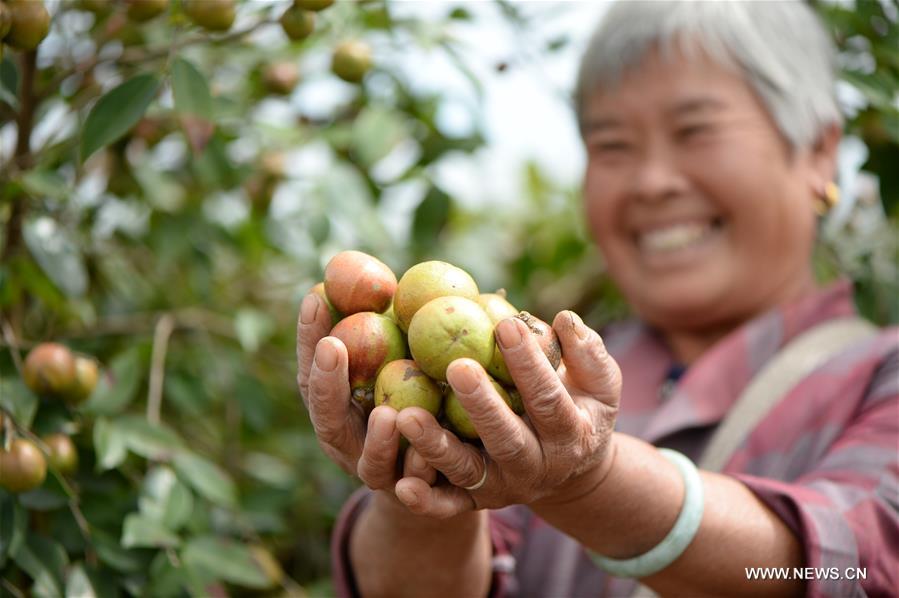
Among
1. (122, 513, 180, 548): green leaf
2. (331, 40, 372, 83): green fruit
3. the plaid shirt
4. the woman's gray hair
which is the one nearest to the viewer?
the plaid shirt

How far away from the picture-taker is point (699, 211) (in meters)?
2.07

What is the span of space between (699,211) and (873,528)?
2.74ft

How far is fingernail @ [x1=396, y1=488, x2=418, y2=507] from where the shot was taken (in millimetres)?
1045

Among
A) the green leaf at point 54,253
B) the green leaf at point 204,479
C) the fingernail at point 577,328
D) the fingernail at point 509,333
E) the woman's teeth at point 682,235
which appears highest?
the fingernail at point 509,333

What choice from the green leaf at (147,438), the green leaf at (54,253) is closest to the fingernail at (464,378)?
the green leaf at (147,438)

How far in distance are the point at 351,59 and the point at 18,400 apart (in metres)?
0.88

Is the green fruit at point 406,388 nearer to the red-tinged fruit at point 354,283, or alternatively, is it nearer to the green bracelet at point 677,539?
the red-tinged fruit at point 354,283

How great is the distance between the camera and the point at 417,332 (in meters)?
1.07

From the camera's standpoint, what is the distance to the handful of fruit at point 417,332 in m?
1.05

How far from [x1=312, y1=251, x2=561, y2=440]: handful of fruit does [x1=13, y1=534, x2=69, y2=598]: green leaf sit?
683mm

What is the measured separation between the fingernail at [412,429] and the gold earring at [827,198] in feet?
4.93

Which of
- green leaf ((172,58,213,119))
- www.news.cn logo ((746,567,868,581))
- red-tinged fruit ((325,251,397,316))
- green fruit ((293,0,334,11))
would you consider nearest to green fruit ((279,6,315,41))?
green fruit ((293,0,334,11))

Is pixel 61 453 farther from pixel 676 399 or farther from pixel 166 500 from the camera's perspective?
pixel 676 399

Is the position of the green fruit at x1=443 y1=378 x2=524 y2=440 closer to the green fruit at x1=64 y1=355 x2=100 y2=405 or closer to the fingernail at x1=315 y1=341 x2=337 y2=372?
the fingernail at x1=315 y1=341 x2=337 y2=372
